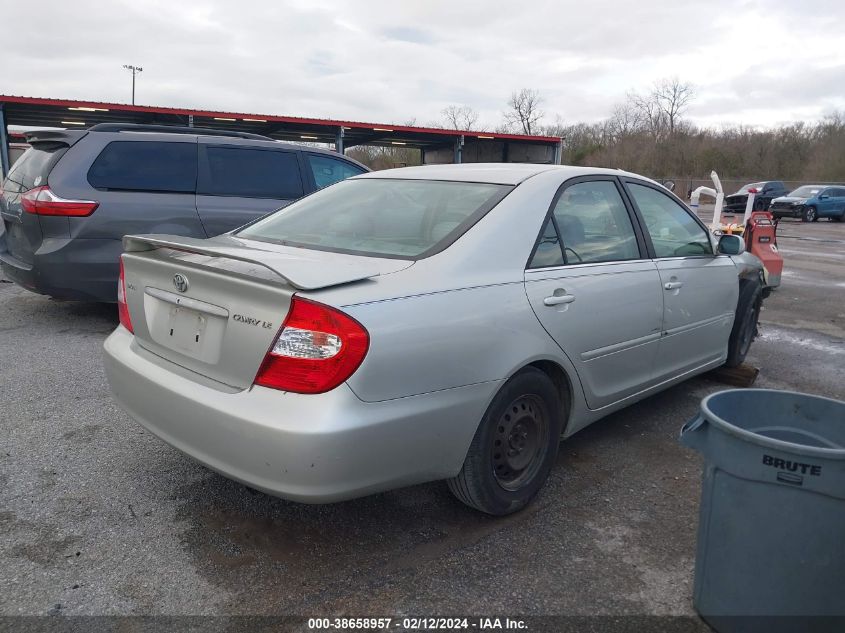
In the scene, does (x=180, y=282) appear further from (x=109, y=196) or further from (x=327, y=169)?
(x=327, y=169)

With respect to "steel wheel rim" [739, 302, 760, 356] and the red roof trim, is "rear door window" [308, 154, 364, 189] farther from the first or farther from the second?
the red roof trim

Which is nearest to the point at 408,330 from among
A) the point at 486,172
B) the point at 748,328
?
the point at 486,172

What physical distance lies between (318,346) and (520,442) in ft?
3.82

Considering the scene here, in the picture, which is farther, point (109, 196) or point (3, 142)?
point (3, 142)

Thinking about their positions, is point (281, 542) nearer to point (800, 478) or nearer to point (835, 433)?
point (800, 478)

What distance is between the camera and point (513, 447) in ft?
9.59

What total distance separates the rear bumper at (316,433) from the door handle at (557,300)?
51 centimetres

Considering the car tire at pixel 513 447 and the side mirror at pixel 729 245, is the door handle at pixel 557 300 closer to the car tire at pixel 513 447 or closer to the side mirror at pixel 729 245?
the car tire at pixel 513 447

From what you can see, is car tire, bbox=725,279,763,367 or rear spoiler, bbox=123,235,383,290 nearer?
rear spoiler, bbox=123,235,383,290

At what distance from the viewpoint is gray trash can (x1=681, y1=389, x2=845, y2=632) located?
6.35 feet

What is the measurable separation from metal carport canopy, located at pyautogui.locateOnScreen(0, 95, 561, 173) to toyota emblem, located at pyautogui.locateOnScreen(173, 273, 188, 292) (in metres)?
20.0

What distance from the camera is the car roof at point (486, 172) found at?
10.9 ft

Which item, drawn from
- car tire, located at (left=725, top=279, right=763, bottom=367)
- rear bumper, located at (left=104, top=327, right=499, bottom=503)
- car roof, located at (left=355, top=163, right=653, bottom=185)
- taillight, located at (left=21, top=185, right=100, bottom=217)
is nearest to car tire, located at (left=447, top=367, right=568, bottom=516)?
rear bumper, located at (left=104, top=327, right=499, bottom=503)

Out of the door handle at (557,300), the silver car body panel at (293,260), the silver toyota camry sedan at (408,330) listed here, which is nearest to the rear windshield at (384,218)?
the silver toyota camry sedan at (408,330)
